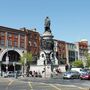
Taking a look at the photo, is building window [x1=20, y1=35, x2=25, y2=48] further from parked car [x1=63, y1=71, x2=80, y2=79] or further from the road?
the road

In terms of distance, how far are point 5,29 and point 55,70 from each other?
41.5 m

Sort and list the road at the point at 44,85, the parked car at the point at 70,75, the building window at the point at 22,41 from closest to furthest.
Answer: the road at the point at 44,85, the parked car at the point at 70,75, the building window at the point at 22,41

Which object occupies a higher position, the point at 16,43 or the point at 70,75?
the point at 16,43

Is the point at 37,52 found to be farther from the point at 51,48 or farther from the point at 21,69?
the point at 51,48

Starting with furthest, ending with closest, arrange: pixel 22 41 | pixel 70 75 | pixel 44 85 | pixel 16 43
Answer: pixel 22 41
pixel 16 43
pixel 70 75
pixel 44 85

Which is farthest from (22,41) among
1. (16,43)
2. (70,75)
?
(70,75)

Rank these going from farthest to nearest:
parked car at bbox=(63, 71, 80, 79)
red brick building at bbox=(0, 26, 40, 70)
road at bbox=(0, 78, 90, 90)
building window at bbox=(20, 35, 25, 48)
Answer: building window at bbox=(20, 35, 25, 48)
red brick building at bbox=(0, 26, 40, 70)
parked car at bbox=(63, 71, 80, 79)
road at bbox=(0, 78, 90, 90)

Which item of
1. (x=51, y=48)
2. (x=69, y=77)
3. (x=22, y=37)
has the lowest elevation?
(x=69, y=77)

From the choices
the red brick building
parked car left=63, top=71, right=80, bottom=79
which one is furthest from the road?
the red brick building

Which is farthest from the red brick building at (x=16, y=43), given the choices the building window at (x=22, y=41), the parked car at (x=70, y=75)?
the parked car at (x=70, y=75)

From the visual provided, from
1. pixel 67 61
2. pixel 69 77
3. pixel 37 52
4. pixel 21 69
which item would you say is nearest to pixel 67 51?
pixel 67 61

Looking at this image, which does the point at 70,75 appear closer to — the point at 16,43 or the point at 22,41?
the point at 16,43

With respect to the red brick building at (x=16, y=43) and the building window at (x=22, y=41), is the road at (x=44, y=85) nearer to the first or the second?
the red brick building at (x=16, y=43)

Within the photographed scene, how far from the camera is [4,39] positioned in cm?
10762
